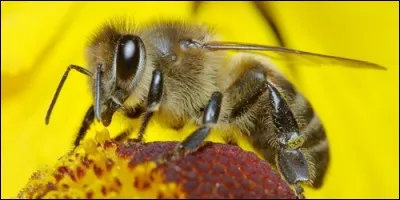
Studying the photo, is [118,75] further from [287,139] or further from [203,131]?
[287,139]

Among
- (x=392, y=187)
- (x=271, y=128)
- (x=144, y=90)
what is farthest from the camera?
(x=392, y=187)

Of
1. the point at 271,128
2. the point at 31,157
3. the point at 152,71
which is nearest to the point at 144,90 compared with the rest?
the point at 152,71

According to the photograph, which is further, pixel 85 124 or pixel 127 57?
pixel 85 124

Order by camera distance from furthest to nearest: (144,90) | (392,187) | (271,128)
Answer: (392,187) < (271,128) < (144,90)

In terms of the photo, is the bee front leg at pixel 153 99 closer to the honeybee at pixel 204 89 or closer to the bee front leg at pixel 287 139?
the honeybee at pixel 204 89

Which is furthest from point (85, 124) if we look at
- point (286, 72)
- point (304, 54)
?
point (286, 72)

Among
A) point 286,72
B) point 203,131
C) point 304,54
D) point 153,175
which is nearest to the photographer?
point 153,175

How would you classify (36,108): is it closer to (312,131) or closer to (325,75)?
(325,75)

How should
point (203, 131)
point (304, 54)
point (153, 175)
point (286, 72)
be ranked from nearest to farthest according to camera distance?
point (153, 175) → point (203, 131) → point (304, 54) → point (286, 72)

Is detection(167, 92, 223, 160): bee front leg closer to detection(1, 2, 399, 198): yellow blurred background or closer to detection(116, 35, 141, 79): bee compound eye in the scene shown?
detection(116, 35, 141, 79): bee compound eye
